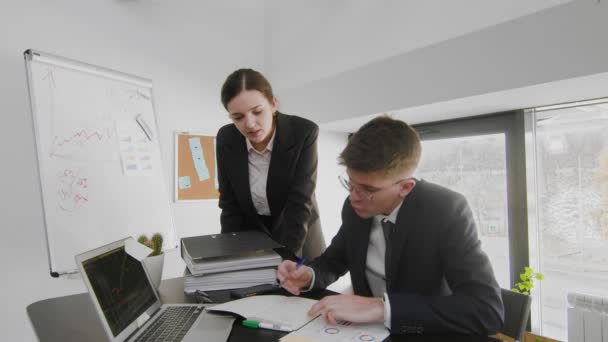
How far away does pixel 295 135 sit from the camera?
1426 mm

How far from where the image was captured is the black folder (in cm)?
93

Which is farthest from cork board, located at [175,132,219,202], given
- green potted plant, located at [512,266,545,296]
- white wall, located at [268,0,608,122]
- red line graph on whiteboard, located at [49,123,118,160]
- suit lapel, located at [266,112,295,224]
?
green potted plant, located at [512,266,545,296]

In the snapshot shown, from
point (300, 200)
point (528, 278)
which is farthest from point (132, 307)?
point (528, 278)

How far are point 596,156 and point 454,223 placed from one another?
4.72 feet

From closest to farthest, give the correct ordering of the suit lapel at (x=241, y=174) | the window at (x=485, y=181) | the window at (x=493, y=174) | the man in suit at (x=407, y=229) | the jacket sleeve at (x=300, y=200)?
the man in suit at (x=407, y=229), the jacket sleeve at (x=300, y=200), the suit lapel at (x=241, y=174), the window at (x=493, y=174), the window at (x=485, y=181)

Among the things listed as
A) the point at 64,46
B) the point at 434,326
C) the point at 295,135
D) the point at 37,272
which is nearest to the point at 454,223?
the point at 434,326

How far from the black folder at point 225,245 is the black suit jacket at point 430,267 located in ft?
0.57

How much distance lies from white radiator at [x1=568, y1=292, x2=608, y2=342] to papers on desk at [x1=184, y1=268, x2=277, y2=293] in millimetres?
1548

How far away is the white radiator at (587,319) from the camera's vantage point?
1594mm

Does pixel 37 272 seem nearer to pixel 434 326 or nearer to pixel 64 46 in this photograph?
pixel 64 46

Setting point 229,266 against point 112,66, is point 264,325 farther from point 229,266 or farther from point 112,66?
point 112,66

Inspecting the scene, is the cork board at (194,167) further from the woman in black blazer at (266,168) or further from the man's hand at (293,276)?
the man's hand at (293,276)

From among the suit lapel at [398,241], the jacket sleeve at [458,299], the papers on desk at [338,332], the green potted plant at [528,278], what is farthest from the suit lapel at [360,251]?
the green potted plant at [528,278]

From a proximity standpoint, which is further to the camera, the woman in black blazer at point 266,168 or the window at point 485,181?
the window at point 485,181
